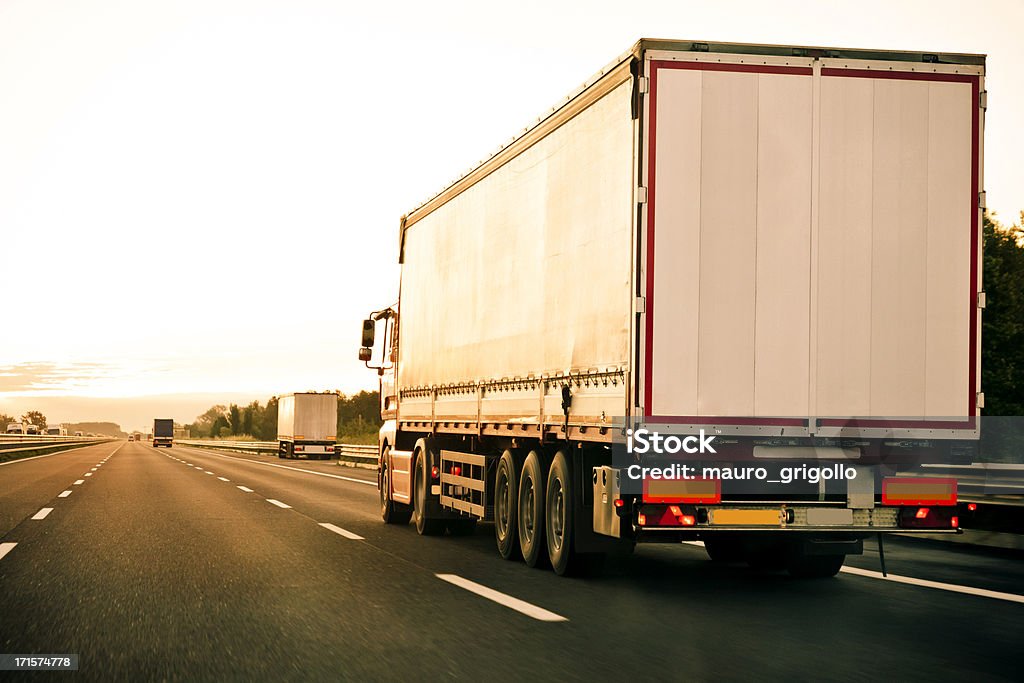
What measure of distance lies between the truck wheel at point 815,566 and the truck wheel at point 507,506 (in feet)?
8.57

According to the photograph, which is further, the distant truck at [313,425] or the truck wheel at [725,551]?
the distant truck at [313,425]

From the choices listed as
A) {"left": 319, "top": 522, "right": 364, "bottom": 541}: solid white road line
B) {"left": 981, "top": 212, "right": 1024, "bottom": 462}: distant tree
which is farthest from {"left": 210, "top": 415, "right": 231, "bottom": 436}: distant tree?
{"left": 319, "top": 522, "right": 364, "bottom": 541}: solid white road line

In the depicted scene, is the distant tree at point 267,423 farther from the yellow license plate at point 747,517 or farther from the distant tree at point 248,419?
the yellow license plate at point 747,517

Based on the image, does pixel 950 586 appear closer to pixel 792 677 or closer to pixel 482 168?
pixel 792 677

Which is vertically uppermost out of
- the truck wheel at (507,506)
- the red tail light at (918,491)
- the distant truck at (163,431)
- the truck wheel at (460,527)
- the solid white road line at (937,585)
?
the red tail light at (918,491)

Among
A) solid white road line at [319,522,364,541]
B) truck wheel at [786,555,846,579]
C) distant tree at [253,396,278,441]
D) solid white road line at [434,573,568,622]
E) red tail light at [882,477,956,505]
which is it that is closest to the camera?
solid white road line at [434,573,568,622]

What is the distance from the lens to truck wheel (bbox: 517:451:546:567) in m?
10.3

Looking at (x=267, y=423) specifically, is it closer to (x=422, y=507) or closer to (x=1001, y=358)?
(x=1001, y=358)

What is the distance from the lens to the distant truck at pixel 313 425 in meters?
52.2

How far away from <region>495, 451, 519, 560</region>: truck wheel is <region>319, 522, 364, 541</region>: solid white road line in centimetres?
222

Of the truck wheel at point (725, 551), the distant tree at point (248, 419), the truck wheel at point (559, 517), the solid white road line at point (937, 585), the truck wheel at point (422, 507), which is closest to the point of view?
the solid white road line at point (937, 585)

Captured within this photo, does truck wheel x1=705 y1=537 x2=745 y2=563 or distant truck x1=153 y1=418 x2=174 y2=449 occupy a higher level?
truck wheel x1=705 y1=537 x2=745 y2=563

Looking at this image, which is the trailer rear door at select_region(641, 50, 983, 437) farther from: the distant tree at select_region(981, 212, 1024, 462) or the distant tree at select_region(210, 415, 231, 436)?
the distant tree at select_region(210, 415, 231, 436)

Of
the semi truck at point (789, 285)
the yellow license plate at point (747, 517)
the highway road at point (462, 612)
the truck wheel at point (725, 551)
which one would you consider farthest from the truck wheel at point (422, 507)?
the yellow license plate at point (747, 517)
